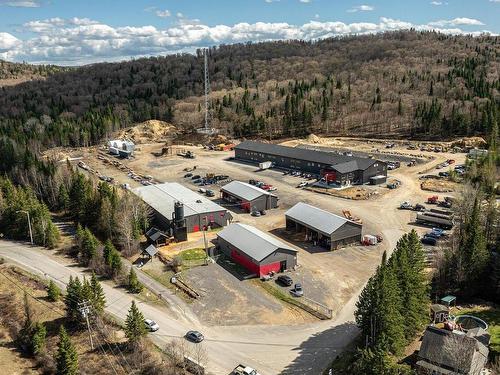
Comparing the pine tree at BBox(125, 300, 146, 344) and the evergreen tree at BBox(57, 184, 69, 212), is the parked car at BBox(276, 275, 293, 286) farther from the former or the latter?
the evergreen tree at BBox(57, 184, 69, 212)

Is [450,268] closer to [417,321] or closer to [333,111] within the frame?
[417,321]

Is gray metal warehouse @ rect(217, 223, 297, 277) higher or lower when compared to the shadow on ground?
higher

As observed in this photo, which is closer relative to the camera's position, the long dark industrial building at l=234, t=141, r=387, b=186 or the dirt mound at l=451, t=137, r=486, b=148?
the long dark industrial building at l=234, t=141, r=387, b=186

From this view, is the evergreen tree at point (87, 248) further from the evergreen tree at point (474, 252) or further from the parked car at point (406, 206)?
the parked car at point (406, 206)

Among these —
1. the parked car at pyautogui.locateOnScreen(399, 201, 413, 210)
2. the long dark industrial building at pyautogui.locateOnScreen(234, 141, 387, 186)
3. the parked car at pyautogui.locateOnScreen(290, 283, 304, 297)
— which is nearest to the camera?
the parked car at pyautogui.locateOnScreen(290, 283, 304, 297)

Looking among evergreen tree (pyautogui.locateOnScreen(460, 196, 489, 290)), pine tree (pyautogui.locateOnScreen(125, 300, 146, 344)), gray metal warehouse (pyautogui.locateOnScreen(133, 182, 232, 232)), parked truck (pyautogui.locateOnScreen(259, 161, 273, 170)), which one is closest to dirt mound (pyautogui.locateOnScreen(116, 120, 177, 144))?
parked truck (pyautogui.locateOnScreen(259, 161, 273, 170))

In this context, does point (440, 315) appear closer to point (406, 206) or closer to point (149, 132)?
point (406, 206)

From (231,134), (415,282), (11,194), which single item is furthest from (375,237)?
(231,134)
